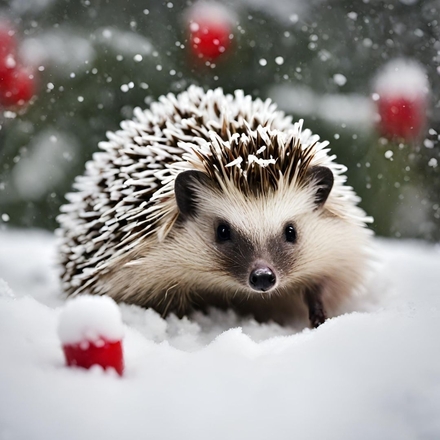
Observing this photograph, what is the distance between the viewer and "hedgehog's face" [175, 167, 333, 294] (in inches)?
57.1

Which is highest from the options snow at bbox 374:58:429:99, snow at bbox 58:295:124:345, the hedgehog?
snow at bbox 374:58:429:99

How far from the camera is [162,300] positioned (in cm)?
165

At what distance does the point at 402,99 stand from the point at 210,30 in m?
0.86

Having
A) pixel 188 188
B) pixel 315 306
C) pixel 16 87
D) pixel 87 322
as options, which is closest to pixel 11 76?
pixel 16 87

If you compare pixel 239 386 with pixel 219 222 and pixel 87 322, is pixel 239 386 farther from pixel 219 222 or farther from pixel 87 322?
pixel 219 222

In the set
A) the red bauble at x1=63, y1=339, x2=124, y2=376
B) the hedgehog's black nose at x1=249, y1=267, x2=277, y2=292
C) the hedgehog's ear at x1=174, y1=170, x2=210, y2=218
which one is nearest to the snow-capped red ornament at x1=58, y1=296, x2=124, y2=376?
the red bauble at x1=63, y1=339, x2=124, y2=376

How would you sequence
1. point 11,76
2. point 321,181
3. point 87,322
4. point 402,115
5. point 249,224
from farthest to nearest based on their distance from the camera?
point 402,115 < point 11,76 < point 321,181 < point 249,224 < point 87,322

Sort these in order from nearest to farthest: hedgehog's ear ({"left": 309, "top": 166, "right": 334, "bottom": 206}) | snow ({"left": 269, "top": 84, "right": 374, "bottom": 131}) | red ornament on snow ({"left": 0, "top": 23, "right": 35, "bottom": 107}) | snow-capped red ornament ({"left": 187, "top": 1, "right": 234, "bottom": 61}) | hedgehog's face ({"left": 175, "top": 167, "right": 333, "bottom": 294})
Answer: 1. hedgehog's face ({"left": 175, "top": 167, "right": 333, "bottom": 294})
2. hedgehog's ear ({"left": 309, "top": 166, "right": 334, "bottom": 206})
3. red ornament on snow ({"left": 0, "top": 23, "right": 35, "bottom": 107})
4. snow-capped red ornament ({"left": 187, "top": 1, "right": 234, "bottom": 61})
5. snow ({"left": 269, "top": 84, "right": 374, "bottom": 131})

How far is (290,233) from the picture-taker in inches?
60.7

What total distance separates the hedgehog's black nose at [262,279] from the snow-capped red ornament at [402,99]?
1428mm

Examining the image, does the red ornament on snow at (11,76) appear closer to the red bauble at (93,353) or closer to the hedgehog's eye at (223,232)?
the hedgehog's eye at (223,232)

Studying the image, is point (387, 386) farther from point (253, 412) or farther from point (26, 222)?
point (26, 222)

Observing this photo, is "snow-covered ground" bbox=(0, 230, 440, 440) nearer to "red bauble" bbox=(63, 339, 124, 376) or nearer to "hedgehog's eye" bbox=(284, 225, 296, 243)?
"red bauble" bbox=(63, 339, 124, 376)

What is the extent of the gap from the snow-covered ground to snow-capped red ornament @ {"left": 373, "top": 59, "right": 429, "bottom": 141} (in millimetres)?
1580
